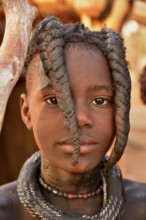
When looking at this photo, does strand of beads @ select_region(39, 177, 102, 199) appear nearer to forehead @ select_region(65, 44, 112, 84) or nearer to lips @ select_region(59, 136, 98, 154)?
lips @ select_region(59, 136, 98, 154)

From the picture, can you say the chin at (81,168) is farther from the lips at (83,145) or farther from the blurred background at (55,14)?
the blurred background at (55,14)

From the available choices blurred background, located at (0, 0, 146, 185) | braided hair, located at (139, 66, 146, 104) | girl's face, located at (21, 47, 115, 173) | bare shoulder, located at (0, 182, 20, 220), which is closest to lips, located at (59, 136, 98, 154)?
girl's face, located at (21, 47, 115, 173)

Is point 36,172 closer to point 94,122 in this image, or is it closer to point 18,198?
point 18,198

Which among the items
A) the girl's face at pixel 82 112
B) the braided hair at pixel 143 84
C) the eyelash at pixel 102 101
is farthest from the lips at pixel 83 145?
the braided hair at pixel 143 84

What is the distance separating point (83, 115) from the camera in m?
1.58

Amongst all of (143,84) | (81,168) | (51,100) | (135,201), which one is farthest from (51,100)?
(143,84)

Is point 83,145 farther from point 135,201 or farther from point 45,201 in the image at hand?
point 135,201

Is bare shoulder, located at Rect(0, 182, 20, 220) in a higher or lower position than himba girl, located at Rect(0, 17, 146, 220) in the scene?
lower

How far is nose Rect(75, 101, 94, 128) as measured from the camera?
5.14 ft

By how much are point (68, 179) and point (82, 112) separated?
0.88 ft

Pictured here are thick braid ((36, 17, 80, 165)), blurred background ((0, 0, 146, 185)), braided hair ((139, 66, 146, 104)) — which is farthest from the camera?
blurred background ((0, 0, 146, 185))

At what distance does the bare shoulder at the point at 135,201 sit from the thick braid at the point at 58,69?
1.11 ft

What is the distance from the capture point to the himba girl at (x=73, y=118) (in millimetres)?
1584

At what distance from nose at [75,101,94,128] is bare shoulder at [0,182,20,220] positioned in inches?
15.0
